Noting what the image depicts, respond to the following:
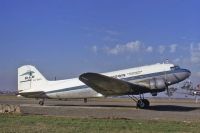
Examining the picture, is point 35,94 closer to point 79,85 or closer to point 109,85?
point 79,85

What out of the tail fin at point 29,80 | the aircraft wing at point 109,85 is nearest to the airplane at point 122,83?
the aircraft wing at point 109,85

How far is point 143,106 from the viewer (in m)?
36.7

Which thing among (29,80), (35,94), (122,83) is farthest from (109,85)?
(29,80)

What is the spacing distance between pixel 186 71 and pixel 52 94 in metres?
14.0

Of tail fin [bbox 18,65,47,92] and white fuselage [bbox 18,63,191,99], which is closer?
white fuselage [bbox 18,63,191,99]

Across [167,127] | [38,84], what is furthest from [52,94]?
[167,127]

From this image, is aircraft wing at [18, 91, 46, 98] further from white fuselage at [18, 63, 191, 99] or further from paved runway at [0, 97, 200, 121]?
paved runway at [0, 97, 200, 121]

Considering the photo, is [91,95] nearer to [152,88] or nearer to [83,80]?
[83,80]

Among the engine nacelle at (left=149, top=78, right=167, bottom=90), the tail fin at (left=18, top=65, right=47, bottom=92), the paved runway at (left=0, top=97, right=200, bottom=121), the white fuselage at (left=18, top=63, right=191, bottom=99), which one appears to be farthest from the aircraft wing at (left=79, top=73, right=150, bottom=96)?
the tail fin at (left=18, top=65, right=47, bottom=92)

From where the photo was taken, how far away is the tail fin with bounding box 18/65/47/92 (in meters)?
44.2

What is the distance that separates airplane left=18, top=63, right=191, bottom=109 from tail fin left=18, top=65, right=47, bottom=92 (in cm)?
133

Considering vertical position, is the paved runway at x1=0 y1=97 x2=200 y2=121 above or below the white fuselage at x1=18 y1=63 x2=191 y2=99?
below

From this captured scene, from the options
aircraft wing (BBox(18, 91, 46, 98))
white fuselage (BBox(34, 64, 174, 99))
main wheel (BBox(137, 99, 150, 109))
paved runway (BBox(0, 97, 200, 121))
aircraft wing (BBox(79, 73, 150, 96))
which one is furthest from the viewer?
aircraft wing (BBox(18, 91, 46, 98))

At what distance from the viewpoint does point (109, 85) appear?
38031 millimetres
